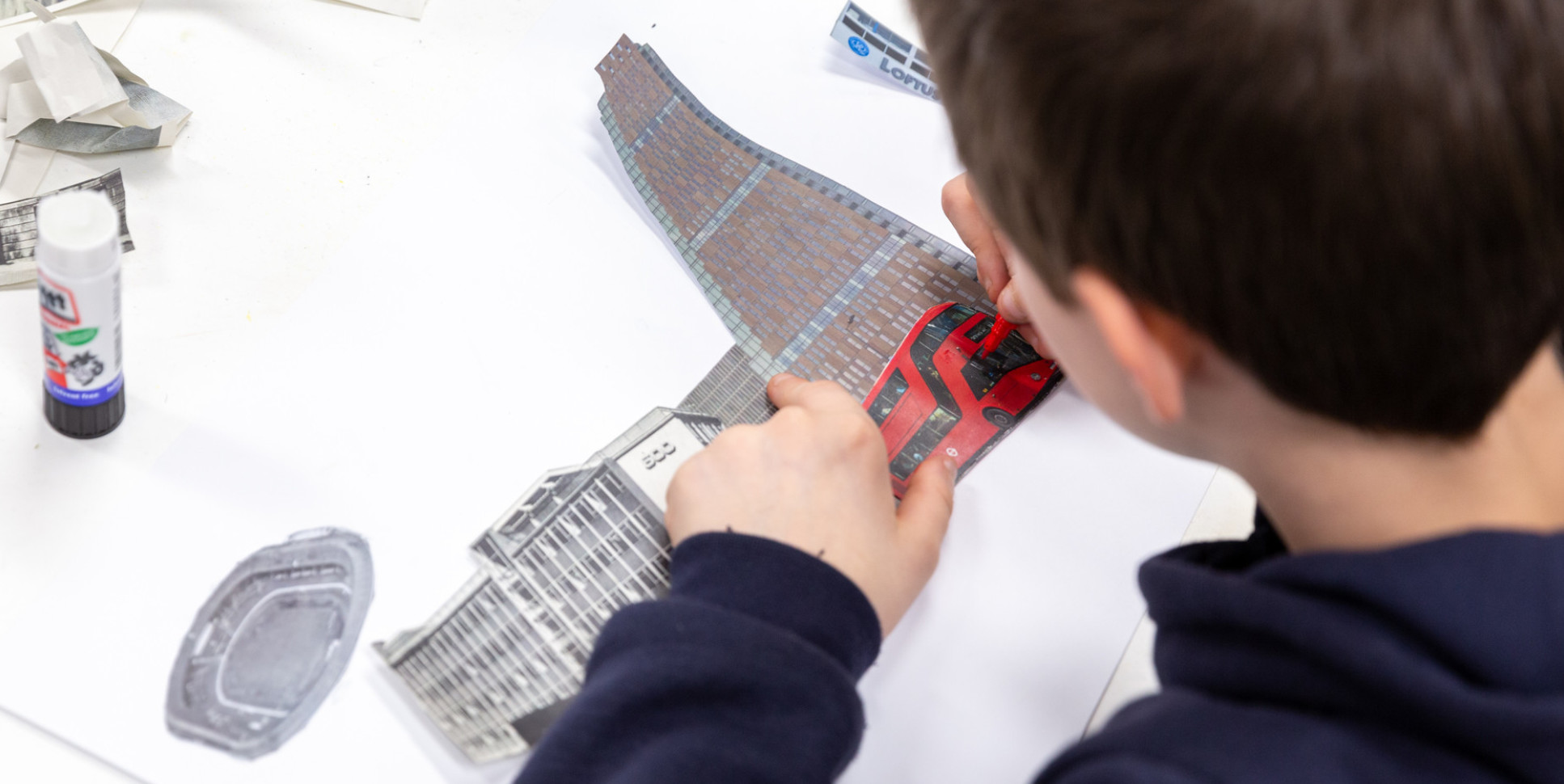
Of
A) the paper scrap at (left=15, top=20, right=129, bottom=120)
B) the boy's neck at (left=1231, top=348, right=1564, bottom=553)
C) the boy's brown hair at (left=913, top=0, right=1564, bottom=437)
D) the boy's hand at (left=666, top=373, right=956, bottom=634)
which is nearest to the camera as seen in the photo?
the boy's brown hair at (left=913, top=0, right=1564, bottom=437)

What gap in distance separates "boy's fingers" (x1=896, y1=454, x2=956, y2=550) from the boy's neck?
0.54ft

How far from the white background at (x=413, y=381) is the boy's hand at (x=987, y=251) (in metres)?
0.03

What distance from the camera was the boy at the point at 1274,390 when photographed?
313 millimetres

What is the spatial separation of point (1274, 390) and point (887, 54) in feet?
1.47

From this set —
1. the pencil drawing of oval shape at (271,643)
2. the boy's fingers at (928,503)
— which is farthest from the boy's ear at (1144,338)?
the pencil drawing of oval shape at (271,643)

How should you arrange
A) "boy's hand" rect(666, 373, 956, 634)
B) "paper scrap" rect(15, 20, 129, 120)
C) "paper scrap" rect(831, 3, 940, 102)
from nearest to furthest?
"boy's hand" rect(666, 373, 956, 634)
"paper scrap" rect(15, 20, 129, 120)
"paper scrap" rect(831, 3, 940, 102)

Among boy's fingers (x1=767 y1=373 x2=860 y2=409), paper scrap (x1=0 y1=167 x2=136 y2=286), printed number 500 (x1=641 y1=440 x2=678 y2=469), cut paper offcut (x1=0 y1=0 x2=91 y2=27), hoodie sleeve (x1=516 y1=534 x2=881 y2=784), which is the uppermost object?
cut paper offcut (x1=0 y1=0 x2=91 y2=27)

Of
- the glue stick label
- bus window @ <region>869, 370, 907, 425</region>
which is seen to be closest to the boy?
bus window @ <region>869, 370, 907, 425</region>

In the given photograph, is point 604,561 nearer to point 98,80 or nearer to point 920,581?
point 920,581

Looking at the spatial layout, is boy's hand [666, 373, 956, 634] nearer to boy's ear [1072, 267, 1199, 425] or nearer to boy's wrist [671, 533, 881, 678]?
boy's wrist [671, 533, 881, 678]

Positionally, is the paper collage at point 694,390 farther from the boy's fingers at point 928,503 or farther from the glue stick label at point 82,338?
the glue stick label at point 82,338

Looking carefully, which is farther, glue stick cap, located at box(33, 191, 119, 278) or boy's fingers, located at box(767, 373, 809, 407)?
boy's fingers, located at box(767, 373, 809, 407)

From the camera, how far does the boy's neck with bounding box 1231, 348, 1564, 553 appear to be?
41 cm

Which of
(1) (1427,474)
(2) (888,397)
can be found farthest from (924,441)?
(1) (1427,474)
